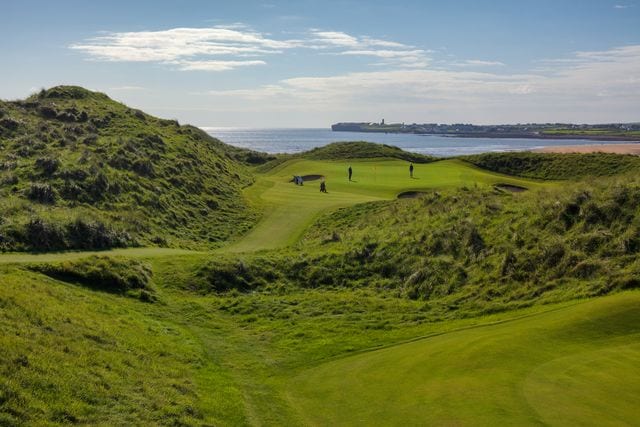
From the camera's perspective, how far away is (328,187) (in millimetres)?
60219

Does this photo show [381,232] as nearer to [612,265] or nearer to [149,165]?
[612,265]

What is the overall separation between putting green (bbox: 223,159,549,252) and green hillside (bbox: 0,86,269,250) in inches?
98.2

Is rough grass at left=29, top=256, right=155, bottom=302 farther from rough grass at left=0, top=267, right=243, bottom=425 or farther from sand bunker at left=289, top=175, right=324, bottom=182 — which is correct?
sand bunker at left=289, top=175, right=324, bottom=182

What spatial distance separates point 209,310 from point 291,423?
10.8m

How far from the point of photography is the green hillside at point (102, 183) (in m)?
28.4

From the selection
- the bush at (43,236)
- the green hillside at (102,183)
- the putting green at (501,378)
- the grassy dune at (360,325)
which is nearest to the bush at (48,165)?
the green hillside at (102,183)

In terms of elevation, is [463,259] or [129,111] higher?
[129,111]

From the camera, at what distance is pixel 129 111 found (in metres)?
69.1

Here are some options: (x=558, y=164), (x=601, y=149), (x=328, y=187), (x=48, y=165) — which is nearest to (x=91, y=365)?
(x=48, y=165)

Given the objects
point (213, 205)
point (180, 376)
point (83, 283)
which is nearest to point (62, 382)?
point (180, 376)

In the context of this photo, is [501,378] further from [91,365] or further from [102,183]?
[102,183]

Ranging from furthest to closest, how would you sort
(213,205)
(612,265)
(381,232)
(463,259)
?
(213,205) → (381,232) → (463,259) → (612,265)

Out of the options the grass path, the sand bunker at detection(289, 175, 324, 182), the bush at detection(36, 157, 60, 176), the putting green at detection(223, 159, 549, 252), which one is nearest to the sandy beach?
the grass path

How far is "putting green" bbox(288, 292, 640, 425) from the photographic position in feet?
34.6
